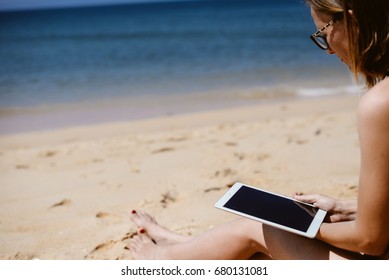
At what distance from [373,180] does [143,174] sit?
2379 millimetres

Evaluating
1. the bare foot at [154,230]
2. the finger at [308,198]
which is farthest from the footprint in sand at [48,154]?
the finger at [308,198]

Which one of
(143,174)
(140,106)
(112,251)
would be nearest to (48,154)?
(143,174)

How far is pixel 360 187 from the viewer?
56.0 inches

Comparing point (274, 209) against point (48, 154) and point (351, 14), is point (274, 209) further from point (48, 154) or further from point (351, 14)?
point (48, 154)

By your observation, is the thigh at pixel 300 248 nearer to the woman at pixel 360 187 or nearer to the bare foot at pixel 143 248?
the woman at pixel 360 187

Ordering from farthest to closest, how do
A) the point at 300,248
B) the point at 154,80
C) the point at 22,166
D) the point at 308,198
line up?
1. the point at 154,80
2. the point at 22,166
3. the point at 308,198
4. the point at 300,248

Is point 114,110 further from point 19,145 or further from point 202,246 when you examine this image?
point 202,246

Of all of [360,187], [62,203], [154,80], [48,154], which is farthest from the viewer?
[154,80]

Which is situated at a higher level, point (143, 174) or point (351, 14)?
point (351, 14)

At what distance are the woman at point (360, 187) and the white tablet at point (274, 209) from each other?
0.06 m

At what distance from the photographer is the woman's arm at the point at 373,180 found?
1306mm
